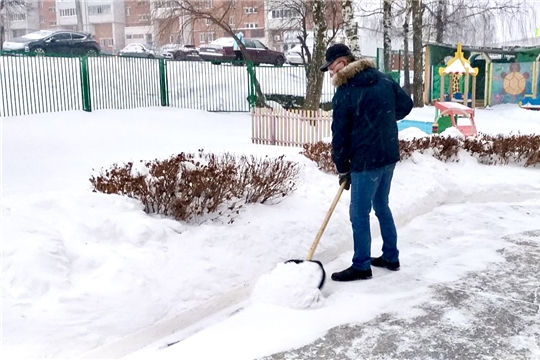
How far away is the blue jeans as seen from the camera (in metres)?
4.41

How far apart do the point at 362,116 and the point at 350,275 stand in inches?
51.5

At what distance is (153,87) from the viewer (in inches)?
717

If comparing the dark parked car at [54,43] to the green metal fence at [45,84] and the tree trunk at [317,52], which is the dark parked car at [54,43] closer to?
the green metal fence at [45,84]

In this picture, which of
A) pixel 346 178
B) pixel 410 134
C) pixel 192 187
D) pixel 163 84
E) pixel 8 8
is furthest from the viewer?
pixel 8 8

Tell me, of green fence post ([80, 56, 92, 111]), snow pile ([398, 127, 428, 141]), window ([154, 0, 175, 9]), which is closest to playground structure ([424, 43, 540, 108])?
window ([154, 0, 175, 9])

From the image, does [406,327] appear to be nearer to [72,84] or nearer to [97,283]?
[97,283]

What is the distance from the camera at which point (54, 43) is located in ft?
86.2

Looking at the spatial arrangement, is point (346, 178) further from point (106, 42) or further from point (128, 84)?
point (106, 42)

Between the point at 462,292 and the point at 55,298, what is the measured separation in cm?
299

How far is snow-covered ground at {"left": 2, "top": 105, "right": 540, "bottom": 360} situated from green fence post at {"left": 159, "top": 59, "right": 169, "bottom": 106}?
1223 centimetres

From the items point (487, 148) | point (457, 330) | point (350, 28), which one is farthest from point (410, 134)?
point (457, 330)

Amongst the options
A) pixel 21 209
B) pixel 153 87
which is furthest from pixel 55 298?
pixel 153 87

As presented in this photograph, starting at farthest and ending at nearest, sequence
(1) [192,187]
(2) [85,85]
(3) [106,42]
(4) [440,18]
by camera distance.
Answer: (3) [106,42] → (4) [440,18] → (2) [85,85] → (1) [192,187]

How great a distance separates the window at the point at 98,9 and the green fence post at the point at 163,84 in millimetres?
47477
